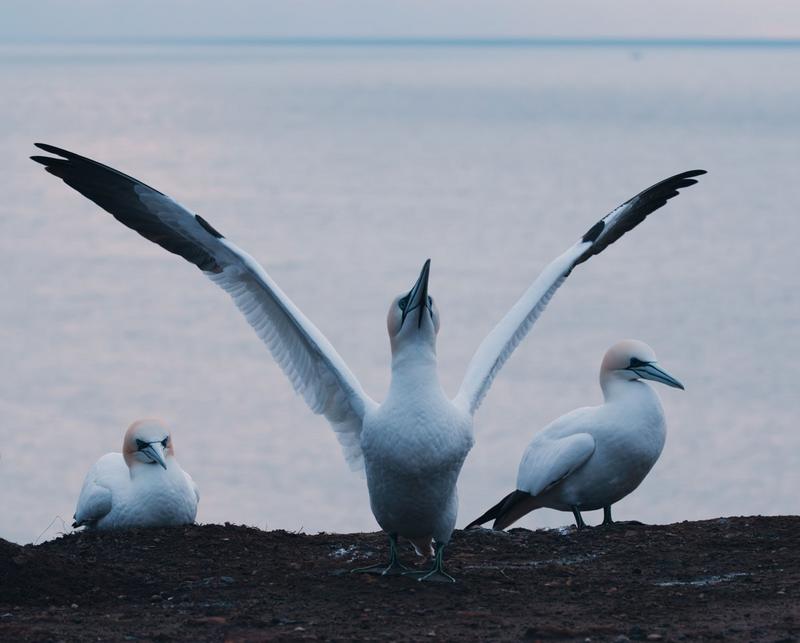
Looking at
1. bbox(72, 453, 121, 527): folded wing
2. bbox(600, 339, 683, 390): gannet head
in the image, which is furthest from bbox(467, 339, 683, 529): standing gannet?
bbox(72, 453, 121, 527): folded wing

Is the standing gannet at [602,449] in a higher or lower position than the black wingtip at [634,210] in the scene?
lower

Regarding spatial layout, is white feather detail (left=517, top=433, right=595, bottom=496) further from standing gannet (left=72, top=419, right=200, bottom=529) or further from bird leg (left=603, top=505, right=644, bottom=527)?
standing gannet (left=72, top=419, right=200, bottom=529)

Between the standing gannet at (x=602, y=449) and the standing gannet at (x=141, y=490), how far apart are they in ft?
5.76

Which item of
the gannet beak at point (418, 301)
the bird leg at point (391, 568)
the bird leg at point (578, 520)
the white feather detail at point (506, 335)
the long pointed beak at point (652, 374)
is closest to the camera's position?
the gannet beak at point (418, 301)

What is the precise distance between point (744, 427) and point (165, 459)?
57.4 feet

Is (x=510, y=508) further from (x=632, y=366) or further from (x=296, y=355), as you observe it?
(x=296, y=355)

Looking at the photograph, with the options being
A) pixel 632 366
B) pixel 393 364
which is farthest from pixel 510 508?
pixel 393 364

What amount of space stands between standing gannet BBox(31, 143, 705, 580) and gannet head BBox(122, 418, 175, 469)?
143 cm

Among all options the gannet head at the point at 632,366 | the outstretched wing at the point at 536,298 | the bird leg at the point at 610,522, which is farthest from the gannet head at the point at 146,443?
the gannet head at the point at 632,366

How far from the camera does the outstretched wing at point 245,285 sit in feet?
24.5

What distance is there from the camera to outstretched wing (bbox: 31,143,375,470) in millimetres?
7469

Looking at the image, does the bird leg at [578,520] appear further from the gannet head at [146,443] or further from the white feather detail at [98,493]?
the white feather detail at [98,493]

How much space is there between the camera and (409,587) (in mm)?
6711

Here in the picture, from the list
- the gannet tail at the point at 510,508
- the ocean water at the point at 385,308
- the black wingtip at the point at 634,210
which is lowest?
the gannet tail at the point at 510,508
